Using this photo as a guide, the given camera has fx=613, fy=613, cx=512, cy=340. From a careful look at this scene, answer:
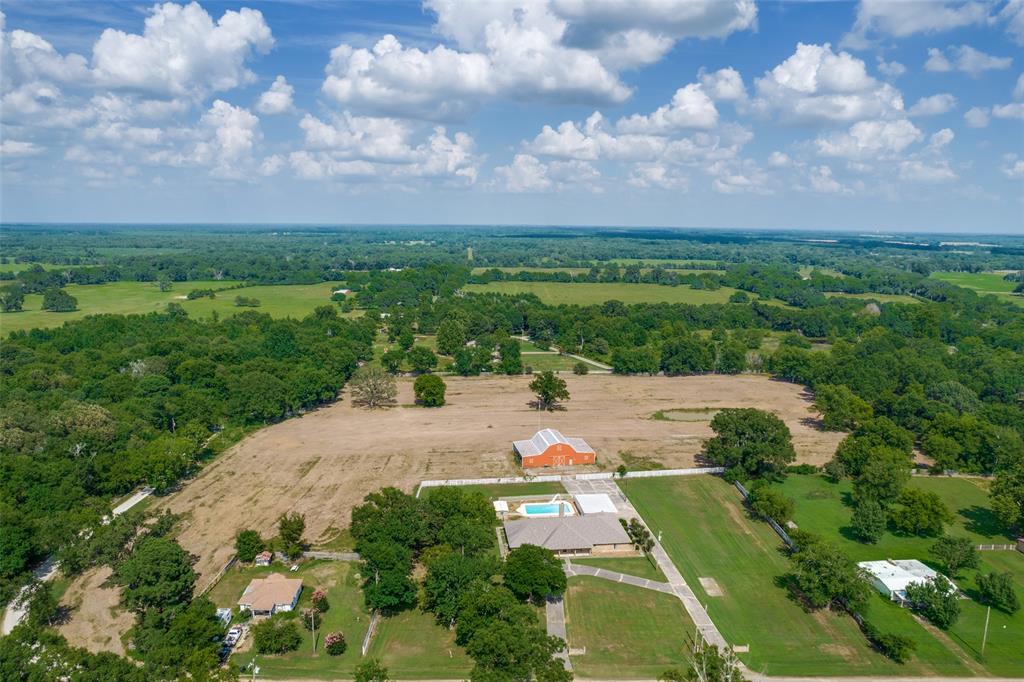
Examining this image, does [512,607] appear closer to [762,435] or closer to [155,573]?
[155,573]

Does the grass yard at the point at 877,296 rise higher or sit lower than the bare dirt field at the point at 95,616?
higher

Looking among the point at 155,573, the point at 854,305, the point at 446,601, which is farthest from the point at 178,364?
the point at 854,305

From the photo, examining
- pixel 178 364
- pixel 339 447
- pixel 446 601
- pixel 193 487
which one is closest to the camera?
pixel 446 601

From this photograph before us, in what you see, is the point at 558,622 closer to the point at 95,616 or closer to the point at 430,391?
the point at 95,616

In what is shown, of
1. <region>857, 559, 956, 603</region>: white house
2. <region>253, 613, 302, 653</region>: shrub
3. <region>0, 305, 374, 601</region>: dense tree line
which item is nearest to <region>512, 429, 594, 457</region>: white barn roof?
<region>857, 559, 956, 603</region>: white house

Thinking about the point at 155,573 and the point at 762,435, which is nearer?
the point at 155,573

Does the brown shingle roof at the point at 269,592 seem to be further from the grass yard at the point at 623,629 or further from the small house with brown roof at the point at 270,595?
the grass yard at the point at 623,629

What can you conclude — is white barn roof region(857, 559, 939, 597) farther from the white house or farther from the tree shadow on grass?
the tree shadow on grass

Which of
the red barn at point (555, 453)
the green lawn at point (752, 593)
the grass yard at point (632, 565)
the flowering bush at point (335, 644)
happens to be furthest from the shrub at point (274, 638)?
the red barn at point (555, 453)
